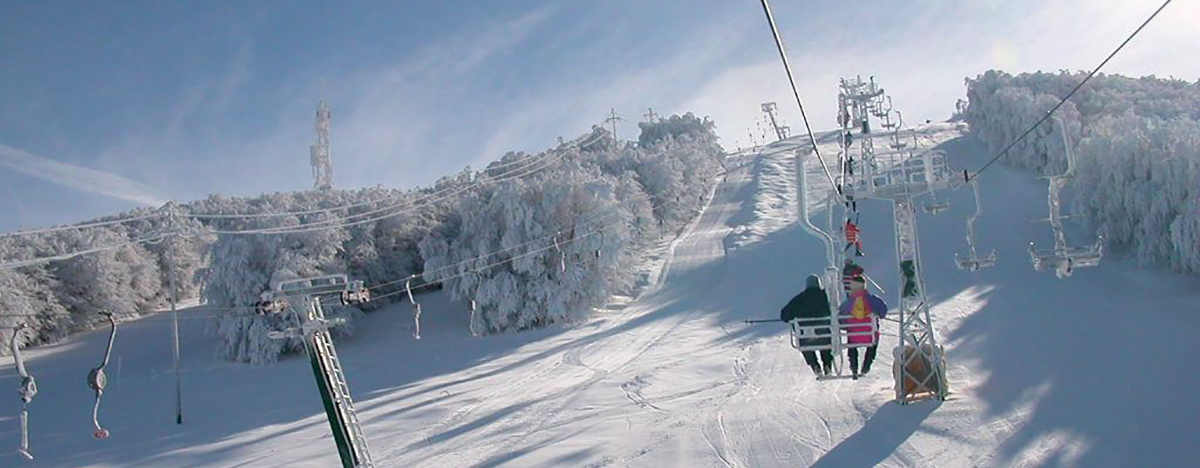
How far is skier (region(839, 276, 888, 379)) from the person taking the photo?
12.5m

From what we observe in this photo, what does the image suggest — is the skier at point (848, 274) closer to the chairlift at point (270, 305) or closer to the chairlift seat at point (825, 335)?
the chairlift seat at point (825, 335)

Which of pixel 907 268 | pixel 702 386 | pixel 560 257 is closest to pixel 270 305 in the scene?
pixel 907 268

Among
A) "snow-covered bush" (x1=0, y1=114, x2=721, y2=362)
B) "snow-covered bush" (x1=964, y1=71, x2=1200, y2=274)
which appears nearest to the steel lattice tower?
"snow-covered bush" (x1=0, y1=114, x2=721, y2=362)

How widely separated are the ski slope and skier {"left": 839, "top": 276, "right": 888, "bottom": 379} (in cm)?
336

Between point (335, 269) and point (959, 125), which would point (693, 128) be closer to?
point (959, 125)

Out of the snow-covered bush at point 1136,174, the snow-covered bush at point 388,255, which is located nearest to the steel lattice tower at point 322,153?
the snow-covered bush at point 388,255

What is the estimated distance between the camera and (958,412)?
60.5ft

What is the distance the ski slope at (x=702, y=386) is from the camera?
1720cm

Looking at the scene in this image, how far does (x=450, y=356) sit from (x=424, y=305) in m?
11.9

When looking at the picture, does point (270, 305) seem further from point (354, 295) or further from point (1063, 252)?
point (1063, 252)

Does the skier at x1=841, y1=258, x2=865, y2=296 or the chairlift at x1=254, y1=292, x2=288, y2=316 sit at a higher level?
the chairlift at x1=254, y1=292, x2=288, y2=316

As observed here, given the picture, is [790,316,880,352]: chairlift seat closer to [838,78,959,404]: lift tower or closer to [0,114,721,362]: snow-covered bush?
[838,78,959,404]: lift tower

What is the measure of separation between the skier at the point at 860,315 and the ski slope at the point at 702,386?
336 centimetres

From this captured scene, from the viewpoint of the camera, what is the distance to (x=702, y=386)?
81.2 feet
